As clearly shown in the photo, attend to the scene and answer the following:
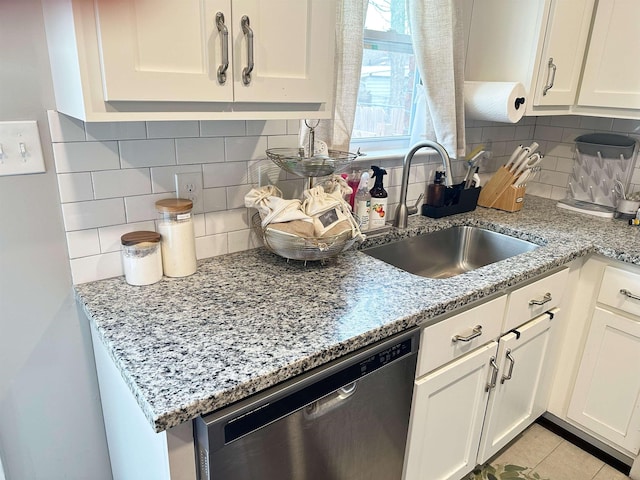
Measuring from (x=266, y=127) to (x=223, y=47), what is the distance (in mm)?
464

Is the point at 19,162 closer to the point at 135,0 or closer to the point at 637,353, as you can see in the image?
the point at 135,0

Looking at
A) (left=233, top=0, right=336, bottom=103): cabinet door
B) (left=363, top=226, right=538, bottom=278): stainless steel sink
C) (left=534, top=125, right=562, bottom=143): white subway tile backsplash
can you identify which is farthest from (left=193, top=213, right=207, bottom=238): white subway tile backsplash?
(left=534, top=125, right=562, bottom=143): white subway tile backsplash

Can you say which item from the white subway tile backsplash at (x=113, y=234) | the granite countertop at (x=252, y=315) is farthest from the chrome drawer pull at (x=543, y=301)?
the white subway tile backsplash at (x=113, y=234)

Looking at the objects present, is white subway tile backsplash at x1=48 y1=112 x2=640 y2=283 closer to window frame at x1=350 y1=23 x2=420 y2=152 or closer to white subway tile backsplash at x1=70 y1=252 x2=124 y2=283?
white subway tile backsplash at x1=70 y1=252 x2=124 y2=283

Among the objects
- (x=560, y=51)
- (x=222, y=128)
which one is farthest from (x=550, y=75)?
(x=222, y=128)

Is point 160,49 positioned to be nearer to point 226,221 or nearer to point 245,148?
point 245,148

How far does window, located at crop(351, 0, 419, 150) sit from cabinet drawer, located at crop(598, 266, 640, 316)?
980mm

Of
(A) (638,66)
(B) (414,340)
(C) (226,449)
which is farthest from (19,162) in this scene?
(A) (638,66)

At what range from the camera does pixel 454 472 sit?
1.55 m

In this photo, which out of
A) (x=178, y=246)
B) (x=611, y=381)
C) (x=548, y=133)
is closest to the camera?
(x=178, y=246)

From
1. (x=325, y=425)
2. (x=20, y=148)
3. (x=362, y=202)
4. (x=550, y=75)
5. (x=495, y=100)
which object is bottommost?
(x=325, y=425)

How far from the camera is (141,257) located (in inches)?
46.7

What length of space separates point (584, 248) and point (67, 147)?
1719 millimetres

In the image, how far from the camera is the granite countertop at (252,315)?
0.84 metres
